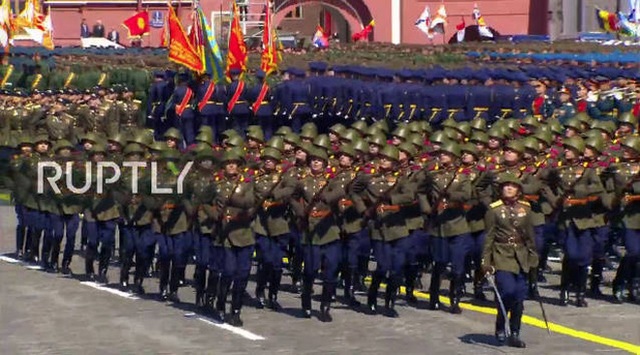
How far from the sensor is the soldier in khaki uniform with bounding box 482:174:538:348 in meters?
17.6

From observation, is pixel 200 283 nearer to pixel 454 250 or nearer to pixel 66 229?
pixel 454 250

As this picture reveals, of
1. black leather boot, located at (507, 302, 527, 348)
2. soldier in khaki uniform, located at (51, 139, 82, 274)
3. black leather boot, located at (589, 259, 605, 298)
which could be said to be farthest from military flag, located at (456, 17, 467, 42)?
black leather boot, located at (507, 302, 527, 348)

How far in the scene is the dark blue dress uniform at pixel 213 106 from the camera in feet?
109

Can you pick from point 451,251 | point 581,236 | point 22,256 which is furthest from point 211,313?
point 22,256

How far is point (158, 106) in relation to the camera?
115ft

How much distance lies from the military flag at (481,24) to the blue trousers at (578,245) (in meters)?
46.2

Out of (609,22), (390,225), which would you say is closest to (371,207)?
(390,225)

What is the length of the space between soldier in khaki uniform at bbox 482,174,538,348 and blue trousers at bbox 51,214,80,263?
24.1ft

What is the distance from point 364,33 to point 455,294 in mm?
48011

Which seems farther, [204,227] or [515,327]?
[204,227]

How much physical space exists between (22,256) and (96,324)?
589 cm

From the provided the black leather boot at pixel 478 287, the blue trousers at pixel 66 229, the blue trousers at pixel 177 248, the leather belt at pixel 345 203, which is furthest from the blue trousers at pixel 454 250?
the blue trousers at pixel 66 229

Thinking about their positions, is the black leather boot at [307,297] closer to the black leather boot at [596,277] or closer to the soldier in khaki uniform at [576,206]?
the soldier in khaki uniform at [576,206]

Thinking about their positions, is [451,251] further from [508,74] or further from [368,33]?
[368,33]
